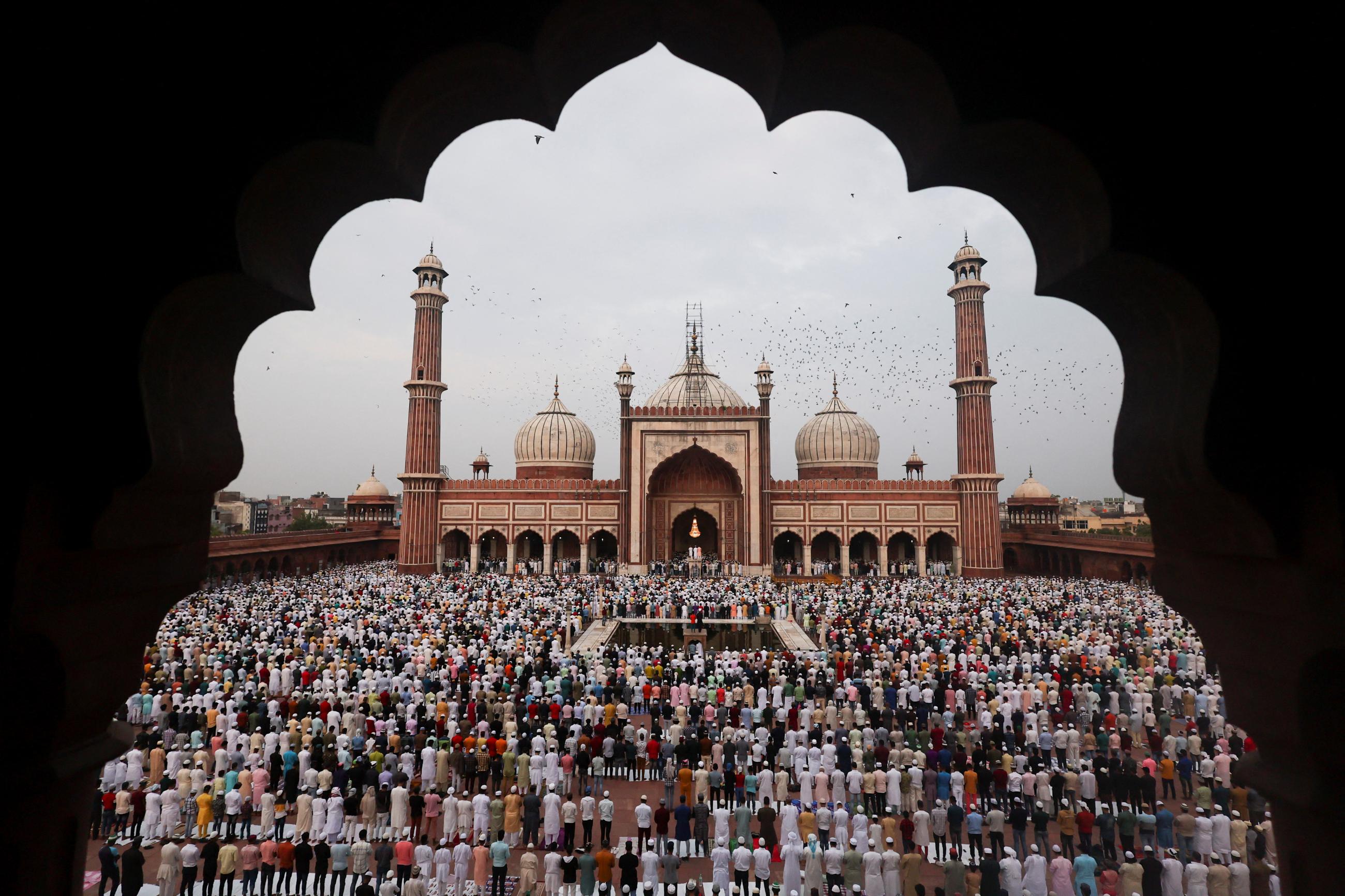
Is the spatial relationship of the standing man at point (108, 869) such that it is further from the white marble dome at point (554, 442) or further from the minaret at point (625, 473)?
the white marble dome at point (554, 442)

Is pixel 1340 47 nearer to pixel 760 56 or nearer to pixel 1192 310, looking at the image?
pixel 1192 310

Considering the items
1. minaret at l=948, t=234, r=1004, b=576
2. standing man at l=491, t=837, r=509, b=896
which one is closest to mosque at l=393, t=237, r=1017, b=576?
minaret at l=948, t=234, r=1004, b=576

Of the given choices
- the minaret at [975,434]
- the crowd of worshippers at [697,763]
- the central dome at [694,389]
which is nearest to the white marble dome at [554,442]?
the central dome at [694,389]

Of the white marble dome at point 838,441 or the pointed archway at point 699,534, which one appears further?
the white marble dome at point 838,441

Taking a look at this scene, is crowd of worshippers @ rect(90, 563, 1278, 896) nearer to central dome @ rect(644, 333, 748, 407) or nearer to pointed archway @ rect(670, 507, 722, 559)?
pointed archway @ rect(670, 507, 722, 559)

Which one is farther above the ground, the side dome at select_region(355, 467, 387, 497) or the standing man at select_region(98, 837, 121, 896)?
the side dome at select_region(355, 467, 387, 497)

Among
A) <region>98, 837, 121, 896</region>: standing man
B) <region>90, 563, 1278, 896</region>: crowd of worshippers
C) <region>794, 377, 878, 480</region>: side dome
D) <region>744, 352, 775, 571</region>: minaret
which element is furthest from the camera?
<region>794, 377, 878, 480</region>: side dome

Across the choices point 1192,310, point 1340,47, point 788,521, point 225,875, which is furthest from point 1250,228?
point 788,521
